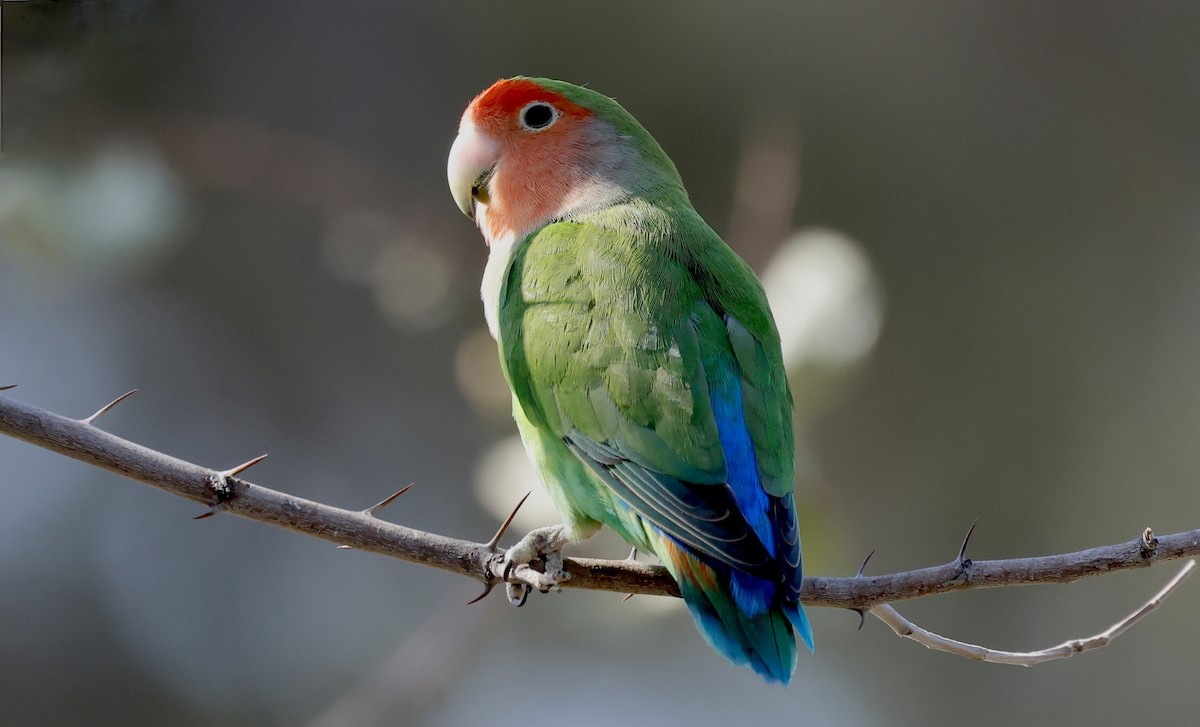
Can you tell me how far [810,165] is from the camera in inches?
227

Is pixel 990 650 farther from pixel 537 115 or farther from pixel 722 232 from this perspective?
pixel 722 232

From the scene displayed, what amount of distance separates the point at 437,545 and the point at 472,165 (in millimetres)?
1508

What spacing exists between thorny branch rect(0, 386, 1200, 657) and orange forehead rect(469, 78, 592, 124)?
5.07 ft

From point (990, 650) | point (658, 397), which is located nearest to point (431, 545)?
point (658, 397)

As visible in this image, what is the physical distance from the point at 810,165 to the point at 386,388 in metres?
2.57

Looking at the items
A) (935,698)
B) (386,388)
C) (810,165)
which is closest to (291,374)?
(386,388)

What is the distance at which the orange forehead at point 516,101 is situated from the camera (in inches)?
133

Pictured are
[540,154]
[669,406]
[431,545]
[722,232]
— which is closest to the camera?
[431,545]

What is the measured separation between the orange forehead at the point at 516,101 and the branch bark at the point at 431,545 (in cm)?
156

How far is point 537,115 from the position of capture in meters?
3.40

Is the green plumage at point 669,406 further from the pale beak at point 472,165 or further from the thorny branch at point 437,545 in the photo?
the pale beak at point 472,165

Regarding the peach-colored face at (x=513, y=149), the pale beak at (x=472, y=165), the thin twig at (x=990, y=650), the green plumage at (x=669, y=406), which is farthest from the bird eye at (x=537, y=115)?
the thin twig at (x=990, y=650)

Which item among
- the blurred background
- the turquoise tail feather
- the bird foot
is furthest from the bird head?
the blurred background

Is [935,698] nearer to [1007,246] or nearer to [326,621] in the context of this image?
[1007,246]
